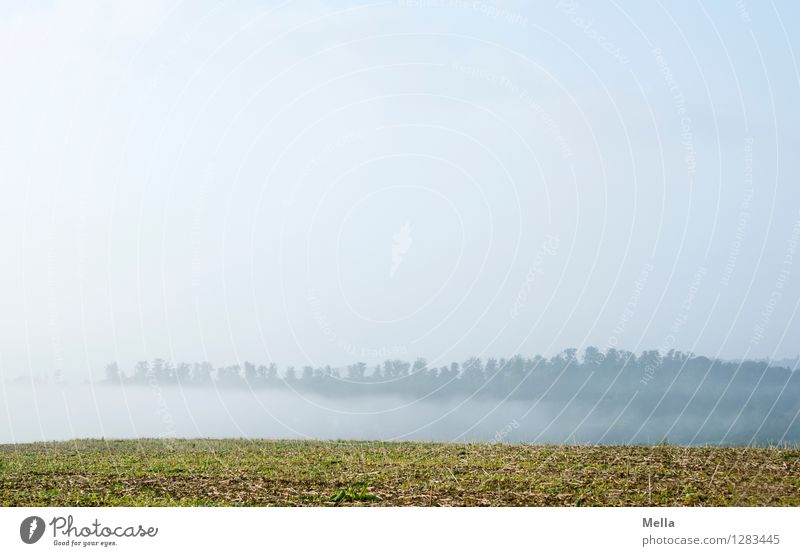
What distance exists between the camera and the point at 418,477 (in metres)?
21.2

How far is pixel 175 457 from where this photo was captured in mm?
27203

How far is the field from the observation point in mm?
18953

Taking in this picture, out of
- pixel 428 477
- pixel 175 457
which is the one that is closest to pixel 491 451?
pixel 428 477
